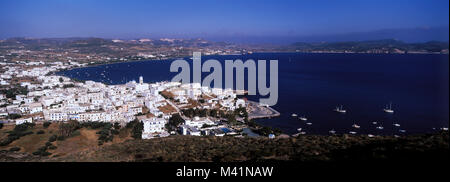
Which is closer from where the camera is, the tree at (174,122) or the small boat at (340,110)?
the tree at (174,122)

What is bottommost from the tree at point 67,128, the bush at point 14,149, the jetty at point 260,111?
the jetty at point 260,111

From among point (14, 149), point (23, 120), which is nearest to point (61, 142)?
point (14, 149)

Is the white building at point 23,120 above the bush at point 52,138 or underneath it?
above

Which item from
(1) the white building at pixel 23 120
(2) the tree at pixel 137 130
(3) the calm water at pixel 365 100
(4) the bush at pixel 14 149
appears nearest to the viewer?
(4) the bush at pixel 14 149

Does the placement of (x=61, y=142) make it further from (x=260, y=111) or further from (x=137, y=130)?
(x=260, y=111)

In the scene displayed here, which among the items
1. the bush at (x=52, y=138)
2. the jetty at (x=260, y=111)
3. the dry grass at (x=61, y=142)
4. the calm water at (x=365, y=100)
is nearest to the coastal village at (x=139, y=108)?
the jetty at (x=260, y=111)

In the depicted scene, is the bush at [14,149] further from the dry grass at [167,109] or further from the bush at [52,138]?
the dry grass at [167,109]

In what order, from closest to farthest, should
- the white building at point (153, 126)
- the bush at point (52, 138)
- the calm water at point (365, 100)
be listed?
the bush at point (52, 138), the white building at point (153, 126), the calm water at point (365, 100)

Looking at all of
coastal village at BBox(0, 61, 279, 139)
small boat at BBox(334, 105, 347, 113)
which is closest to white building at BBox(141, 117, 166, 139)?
coastal village at BBox(0, 61, 279, 139)

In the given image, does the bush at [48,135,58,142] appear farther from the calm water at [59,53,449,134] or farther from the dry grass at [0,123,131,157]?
the calm water at [59,53,449,134]
